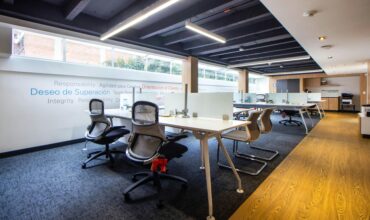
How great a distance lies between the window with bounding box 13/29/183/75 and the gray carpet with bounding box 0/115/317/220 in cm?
218

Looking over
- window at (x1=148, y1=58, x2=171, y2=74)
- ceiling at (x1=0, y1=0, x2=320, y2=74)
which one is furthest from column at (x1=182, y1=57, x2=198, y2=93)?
window at (x1=148, y1=58, x2=171, y2=74)

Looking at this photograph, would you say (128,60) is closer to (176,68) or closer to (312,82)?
(176,68)

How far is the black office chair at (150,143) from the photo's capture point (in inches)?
81.2

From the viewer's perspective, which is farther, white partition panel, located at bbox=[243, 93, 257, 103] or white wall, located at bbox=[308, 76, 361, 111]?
white wall, located at bbox=[308, 76, 361, 111]

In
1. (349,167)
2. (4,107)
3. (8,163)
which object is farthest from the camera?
(4,107)

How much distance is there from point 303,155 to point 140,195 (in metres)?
3.06

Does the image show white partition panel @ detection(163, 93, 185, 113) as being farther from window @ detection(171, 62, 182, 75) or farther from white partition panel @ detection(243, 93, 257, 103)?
white partition panel @ detection(243, 93, 257, 103)

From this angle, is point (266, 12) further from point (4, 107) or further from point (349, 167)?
point (4, 107)

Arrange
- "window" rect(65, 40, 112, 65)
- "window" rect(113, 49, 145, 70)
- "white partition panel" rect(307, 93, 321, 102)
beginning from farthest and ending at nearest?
"white partition panel" rect(307, 93, 321, 102) → "window" rect(113, 49, 145, 70) → "window" rect(65, 40, 112, 65)

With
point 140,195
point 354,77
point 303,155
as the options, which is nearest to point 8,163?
point 140,195

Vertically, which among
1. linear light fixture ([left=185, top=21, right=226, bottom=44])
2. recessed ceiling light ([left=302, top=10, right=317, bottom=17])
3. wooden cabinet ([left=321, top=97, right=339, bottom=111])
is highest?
linear light fixture ([left=185, top=21, right=226, bottom=44])

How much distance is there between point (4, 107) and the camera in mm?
3551

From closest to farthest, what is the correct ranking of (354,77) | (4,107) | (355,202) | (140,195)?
1. (355,202)
2. (140,195)
3. (4,107)
4. (354,77)

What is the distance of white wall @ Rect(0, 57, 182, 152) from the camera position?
3.60 meters
